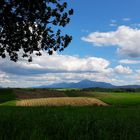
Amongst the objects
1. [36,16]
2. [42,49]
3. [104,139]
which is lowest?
[104,139]

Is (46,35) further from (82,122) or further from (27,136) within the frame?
(27,136)

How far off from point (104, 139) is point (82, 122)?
10.8 feet

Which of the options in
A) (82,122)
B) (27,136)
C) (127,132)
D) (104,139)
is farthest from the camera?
(82,122)

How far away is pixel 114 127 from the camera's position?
2019cm

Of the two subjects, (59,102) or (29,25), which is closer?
(29,25)

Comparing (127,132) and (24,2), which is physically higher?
(24,2)

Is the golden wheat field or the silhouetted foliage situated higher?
the silhouetted foliage

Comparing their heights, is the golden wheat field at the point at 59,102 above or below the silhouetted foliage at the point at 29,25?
below

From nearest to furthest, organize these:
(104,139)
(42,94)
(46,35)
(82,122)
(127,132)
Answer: (104,139), (127,132), (82,122), (46,35), (42,94)

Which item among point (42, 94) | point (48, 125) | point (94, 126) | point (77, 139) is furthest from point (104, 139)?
point (42, 94)

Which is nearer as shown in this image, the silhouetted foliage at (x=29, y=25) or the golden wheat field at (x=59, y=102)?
the silhouetted foliage at (x=29, y=25)

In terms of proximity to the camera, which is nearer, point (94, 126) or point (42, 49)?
point (94, 126)

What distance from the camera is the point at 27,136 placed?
15.8 metres

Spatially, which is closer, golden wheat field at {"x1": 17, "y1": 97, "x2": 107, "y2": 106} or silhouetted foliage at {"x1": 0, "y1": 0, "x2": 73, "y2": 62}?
silhouetted foliage at {"x1": 0, "y1": 0, "x2": 73, "y2": 62}
